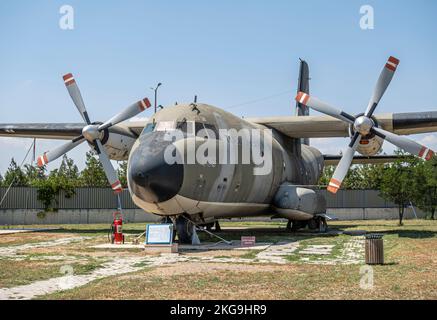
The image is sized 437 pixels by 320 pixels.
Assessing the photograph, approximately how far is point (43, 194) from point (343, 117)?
99.9 feet

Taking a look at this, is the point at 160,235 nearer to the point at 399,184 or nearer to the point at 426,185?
the point at 399,184

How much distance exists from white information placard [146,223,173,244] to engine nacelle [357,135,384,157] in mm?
9683

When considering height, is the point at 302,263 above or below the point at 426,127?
below

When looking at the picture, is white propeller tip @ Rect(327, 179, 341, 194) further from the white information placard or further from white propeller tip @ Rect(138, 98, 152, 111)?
white propeller tip @ Rect(138, 98, 152, 111)

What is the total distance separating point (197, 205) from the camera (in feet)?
59.8

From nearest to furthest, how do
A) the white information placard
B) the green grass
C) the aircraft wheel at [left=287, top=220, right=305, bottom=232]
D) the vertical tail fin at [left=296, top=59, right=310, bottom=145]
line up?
the green grass → the white information placard → the aircraft wheel at [left=287, top=220, right=305, bottom=232] → the vertical tail fin at [left=296, top=59, right=310, bottom=145]

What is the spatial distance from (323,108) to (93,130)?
10.7 m

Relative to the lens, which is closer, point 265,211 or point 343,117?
point 343,117

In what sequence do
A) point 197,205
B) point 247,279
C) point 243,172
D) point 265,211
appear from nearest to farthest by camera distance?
point 247,279 → point 197,205 → point 243,172 → point 265,211

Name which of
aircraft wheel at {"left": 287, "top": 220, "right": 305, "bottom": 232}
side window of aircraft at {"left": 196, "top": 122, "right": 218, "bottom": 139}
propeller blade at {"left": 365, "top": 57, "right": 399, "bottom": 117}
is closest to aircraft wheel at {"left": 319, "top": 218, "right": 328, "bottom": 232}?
aircraft wheel at {"left": 287, "top": 220, "right": 305, "bottom": 232}

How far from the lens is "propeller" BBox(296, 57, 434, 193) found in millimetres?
20812

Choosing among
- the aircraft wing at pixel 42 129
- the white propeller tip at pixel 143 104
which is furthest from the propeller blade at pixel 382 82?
the aircraft wing at pixel 42 129
